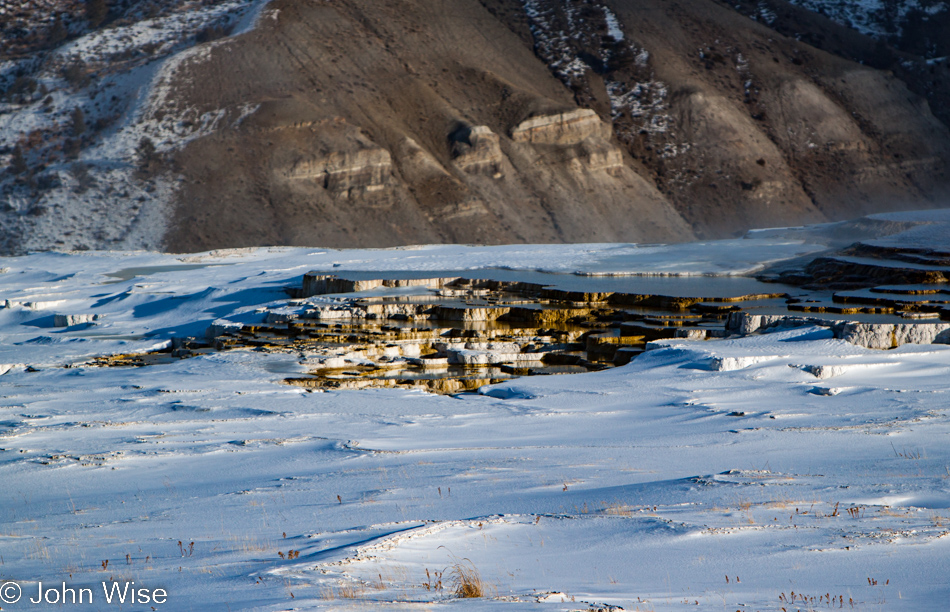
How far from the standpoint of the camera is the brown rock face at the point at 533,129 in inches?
→ 1881

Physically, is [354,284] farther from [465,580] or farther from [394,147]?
[394,147]

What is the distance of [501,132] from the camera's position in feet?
180

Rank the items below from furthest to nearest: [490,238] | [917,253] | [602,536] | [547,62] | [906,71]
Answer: [906,71] → [547,62] → [490,238] → [917,253] → [602,536]

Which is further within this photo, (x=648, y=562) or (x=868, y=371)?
(x=868, y=371)

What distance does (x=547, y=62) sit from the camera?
62750mm

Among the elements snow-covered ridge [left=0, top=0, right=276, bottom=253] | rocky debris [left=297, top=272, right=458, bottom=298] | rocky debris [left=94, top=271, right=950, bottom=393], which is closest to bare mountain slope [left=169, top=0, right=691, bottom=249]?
snow-covered ridge [left=0, top=0, right=276, bottom=253]

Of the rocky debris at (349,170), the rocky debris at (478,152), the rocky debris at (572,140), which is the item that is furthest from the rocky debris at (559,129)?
the rocky debris at (349,170)

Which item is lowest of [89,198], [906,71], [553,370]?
[553,370]

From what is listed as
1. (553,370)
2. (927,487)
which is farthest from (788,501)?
(553,370)

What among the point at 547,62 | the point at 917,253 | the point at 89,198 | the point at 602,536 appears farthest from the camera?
the point at 547,62

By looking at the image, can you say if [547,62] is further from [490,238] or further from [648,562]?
[648,562]

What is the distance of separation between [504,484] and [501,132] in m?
50.1

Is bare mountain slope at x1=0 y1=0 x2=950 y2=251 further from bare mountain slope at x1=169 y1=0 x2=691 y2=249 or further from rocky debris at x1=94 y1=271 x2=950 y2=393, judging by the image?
rocky debris at x1=94 y1=271 x2=950 y2=393

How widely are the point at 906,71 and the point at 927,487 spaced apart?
232ft
